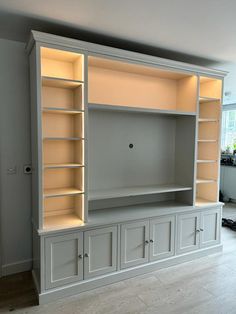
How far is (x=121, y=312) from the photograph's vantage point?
2152 mm

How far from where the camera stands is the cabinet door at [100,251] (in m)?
2.46

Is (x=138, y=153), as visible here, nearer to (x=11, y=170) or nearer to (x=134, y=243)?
(x=134, y=243)

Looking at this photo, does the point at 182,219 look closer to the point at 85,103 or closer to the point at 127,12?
the point at 85,103

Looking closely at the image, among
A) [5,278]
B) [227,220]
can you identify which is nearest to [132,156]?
[5,278]

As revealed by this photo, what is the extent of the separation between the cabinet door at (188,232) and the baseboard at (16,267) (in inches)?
73.4

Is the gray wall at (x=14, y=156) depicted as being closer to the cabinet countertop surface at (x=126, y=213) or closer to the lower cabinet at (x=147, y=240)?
the cabinet countertop surface at (x=126, y=213)

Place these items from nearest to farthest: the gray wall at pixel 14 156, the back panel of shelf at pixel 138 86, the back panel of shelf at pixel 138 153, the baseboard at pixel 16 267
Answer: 1. the gray wall at pixel 14 156
2. the baseboard at pixel 16 267
3. the back panel of shelf at pixel 138 86
4. the back panel of shelf at pixel 138 153

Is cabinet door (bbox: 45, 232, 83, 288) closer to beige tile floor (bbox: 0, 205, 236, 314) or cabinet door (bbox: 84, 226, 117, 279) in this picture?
cabinet door (bbox: 84, 226, 117, 279)

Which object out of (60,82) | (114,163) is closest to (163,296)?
(114,163)

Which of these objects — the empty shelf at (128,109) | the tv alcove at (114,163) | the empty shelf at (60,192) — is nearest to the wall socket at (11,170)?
the tv alcove at (114,163)

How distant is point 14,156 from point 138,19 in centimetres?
192

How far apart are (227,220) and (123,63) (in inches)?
136

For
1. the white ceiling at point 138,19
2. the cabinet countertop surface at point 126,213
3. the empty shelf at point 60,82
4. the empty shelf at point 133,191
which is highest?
the white ceiling at point 138,19

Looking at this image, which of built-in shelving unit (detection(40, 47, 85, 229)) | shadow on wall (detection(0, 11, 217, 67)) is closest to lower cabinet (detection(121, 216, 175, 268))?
built-in shelving unit (detection(40, 47, 85, 229))
